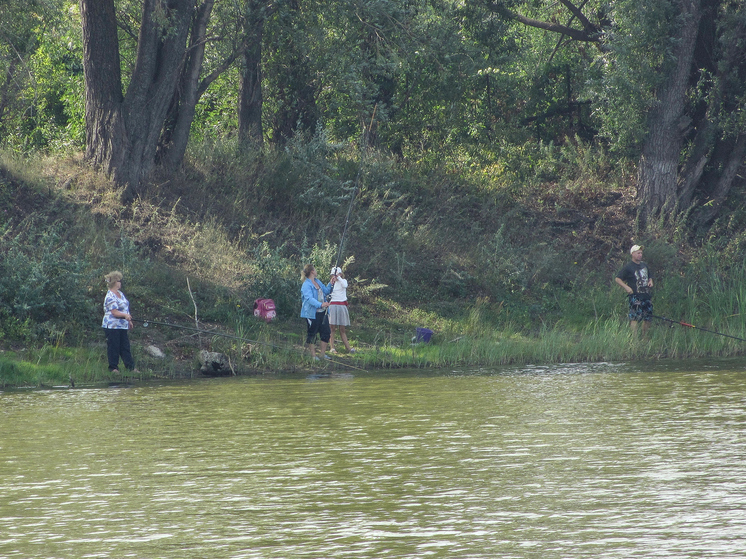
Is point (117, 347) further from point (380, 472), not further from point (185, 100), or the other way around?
point (185, 100)

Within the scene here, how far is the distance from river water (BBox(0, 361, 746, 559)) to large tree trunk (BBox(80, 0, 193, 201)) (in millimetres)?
8501

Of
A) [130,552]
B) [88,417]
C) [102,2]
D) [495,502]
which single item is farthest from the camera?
[102,2]

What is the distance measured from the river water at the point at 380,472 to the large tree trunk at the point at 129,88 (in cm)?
850

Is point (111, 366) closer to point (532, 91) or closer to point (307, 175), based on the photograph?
point (307, 175)

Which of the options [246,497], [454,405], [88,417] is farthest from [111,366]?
[246,497]

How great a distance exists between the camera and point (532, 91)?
26578 mm

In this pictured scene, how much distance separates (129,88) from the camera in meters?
20.2

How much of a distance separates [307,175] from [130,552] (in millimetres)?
17299

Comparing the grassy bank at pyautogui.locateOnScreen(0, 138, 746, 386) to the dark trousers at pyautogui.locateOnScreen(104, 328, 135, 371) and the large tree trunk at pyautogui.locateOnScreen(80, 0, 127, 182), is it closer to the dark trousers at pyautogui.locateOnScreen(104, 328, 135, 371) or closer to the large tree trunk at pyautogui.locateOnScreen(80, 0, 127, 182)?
the dark trousers at pyautogui.locateOnScreen(104, 328, 135, 371)

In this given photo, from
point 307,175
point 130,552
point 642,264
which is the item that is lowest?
point 130,552

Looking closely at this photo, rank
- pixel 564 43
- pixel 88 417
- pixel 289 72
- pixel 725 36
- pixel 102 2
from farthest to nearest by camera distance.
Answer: pixel 564 43 < pixel 289 72 < pixel 725 36 < pixel 102 2 < pixel 88 417

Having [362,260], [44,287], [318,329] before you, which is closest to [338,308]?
[318,329]

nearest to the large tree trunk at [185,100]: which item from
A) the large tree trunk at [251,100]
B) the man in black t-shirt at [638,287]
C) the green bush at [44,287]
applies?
the large tree trunk at [251,100]

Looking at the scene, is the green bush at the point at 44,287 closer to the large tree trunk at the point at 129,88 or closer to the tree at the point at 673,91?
the large tree trunk at the point at 129,88
